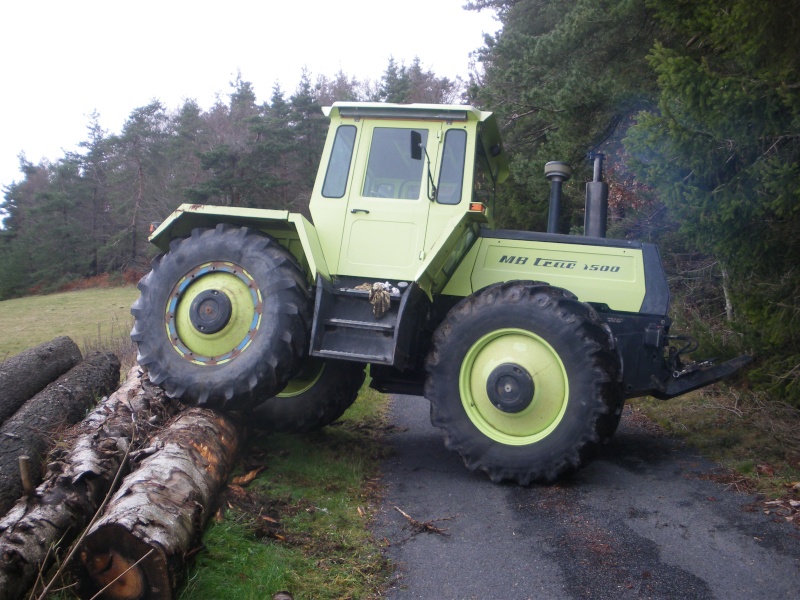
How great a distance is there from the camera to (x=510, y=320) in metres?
5.45

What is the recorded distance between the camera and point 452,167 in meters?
5.90

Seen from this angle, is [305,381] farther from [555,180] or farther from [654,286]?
[654,286]

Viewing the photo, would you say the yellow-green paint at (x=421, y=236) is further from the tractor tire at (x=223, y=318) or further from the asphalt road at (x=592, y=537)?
the asphalt road at (x=592, y=537)

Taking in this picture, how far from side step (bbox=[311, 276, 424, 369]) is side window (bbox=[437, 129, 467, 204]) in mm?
802

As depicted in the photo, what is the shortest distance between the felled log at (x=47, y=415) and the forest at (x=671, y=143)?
187 inches

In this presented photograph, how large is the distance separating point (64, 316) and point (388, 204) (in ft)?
95.0

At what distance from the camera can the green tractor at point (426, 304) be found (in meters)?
5.39

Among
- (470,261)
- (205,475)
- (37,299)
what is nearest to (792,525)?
(470,261)

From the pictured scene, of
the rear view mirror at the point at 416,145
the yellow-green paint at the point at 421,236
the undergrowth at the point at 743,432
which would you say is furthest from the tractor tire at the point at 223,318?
the undergrowth at the point at 743,432

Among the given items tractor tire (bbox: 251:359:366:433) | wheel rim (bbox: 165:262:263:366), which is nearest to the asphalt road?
tractor tire (bbox: 251:359:366:433)

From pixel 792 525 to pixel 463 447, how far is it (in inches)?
88.6

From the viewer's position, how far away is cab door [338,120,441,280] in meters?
5.83

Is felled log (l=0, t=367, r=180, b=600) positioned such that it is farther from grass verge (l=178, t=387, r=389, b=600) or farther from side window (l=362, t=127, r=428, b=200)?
side window (l=362, t=127, r=428, b=200)

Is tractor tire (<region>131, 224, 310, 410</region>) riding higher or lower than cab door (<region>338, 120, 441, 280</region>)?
lower
